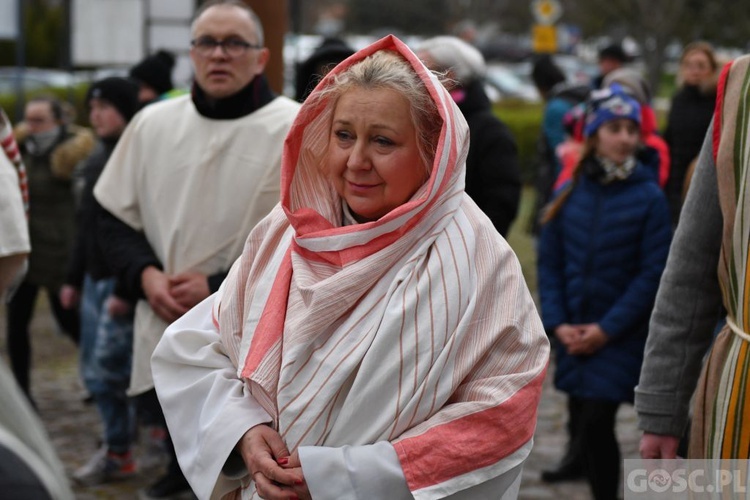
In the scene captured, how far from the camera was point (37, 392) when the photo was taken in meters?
8.72

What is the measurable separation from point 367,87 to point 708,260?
1059 millimetres

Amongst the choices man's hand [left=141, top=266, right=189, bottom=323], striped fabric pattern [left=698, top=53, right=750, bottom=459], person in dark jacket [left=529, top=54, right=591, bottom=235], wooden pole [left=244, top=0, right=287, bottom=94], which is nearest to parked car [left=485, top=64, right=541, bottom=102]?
person in dark jacket [left=529, top=54, right=591, bottom=235]

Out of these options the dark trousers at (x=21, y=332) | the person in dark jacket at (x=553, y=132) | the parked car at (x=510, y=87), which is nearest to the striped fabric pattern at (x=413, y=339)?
the dark trousers at (x=21, y=332)

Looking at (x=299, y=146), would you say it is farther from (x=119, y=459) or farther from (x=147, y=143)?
(x=119, y=459)

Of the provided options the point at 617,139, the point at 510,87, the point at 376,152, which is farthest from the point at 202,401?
the point at 510,87

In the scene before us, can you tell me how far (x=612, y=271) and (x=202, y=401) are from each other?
110 inches

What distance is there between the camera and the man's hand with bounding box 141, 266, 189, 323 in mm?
5035

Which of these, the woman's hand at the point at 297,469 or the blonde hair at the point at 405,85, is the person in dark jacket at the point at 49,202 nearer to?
the blonde hair at the point at 405,85

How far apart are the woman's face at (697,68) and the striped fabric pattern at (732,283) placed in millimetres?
6251

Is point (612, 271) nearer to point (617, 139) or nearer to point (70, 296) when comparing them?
point (617, 139)

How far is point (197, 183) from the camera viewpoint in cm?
506

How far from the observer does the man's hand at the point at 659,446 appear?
3.47 m

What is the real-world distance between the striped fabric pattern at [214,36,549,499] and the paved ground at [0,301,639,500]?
3.50 metres

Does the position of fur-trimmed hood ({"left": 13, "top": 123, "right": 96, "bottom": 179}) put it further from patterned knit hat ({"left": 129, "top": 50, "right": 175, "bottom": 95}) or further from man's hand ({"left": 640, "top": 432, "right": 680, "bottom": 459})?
man's hand ({"left": 640, "top": 432, "right": 680, "bottom": 459})
